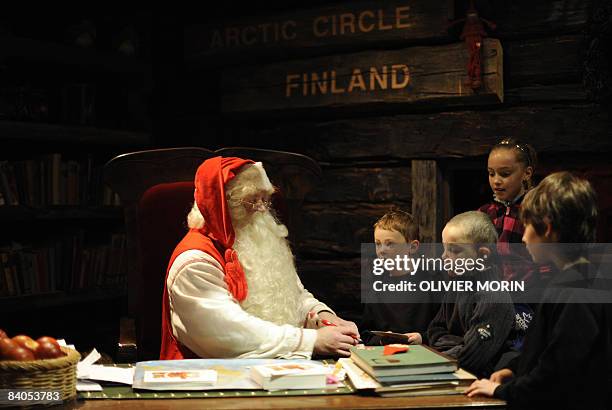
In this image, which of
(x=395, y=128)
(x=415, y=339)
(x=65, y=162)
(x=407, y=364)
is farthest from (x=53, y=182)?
(x=407, y=364)

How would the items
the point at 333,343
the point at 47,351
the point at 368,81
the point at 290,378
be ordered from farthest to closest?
the point at 368,81
the point at 333,343
the point at 290,378
the point at 47,351

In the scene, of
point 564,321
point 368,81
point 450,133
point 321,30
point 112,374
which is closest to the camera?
point 564,321

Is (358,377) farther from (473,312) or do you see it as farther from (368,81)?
(368,81)

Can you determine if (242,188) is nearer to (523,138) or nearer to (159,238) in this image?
(159,238)

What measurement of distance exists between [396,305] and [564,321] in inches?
56.5

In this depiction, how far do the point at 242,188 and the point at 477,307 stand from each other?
1.11 metres

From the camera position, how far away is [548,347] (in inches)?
69.7

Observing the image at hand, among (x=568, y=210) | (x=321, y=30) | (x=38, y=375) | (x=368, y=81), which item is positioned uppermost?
(x=321, y=30)

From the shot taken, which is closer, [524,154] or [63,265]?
[524,154]

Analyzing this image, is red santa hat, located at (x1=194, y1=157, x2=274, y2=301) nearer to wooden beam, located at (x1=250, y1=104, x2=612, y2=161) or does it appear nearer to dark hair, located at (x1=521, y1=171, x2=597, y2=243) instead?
dark hair, located at (x1=521, y1=171, x2=597, y2=243)

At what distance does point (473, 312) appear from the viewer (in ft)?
8.27

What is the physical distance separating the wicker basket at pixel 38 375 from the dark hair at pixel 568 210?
4.10ft

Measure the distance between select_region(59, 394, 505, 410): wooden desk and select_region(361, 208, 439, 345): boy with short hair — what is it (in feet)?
3.26

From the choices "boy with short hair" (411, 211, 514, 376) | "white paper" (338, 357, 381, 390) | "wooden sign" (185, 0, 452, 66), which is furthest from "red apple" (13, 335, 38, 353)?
"wooden sign" (185, 0, 452, 66)
